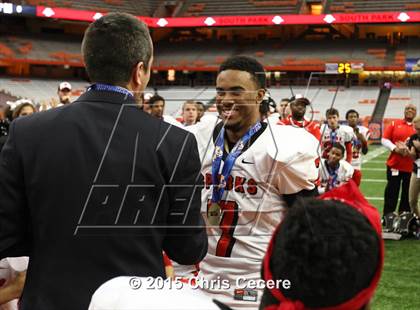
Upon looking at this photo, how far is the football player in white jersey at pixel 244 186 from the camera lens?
258 cm

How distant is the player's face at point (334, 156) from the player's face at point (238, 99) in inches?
150

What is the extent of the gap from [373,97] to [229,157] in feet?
83.4

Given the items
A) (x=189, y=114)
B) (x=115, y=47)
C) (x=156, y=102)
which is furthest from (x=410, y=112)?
(x=115, y=47)

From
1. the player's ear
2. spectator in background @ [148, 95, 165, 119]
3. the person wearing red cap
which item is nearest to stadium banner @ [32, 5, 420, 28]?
the player's ear

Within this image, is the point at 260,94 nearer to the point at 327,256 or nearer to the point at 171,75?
the point at 327,256

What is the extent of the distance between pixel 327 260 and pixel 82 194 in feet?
2.96

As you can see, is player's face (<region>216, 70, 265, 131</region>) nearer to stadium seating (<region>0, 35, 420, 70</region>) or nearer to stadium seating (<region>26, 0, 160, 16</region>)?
stadium seating (<region>0, 35, 420, 70</region>)

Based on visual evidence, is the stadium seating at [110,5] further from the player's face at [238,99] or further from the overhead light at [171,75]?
the player's face at [238,99]

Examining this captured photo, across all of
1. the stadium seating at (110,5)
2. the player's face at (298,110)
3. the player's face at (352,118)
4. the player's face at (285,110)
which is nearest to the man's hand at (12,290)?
the player's face at (298,110)

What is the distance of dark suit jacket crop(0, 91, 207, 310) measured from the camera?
1729mm

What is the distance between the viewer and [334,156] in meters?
6.66

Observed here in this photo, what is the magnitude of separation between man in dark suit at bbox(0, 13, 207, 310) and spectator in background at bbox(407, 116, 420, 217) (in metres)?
6.05

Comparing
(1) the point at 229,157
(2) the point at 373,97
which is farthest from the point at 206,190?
(2) the point at 373,97

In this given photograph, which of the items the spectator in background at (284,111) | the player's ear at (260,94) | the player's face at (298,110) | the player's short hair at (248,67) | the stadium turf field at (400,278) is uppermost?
the player's short hair at (248,67)
